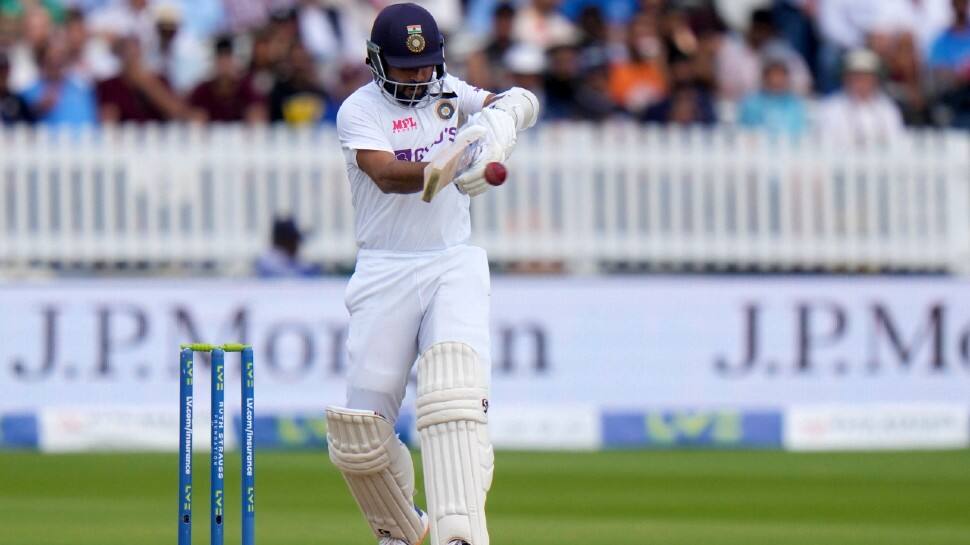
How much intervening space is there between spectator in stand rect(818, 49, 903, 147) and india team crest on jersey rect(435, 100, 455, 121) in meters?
6.26

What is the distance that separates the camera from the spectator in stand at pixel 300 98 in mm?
11359

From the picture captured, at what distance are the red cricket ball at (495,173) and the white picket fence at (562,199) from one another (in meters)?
5.94

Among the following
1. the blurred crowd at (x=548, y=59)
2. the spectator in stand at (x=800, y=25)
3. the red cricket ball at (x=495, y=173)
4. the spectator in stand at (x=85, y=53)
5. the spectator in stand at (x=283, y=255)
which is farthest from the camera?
the spectator in stand at (x=800, y=25)

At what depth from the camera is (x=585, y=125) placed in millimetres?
11125

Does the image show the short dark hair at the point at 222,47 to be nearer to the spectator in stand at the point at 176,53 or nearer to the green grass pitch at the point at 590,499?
the spectator in stand at the point at 176,53

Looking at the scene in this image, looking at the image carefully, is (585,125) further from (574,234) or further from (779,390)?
(779,390)

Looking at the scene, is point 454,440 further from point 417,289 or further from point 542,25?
point 542,25

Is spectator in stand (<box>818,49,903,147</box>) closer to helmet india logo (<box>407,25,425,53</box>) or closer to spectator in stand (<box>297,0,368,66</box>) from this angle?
spectator in stand (<box>297,0,368,66</box>)

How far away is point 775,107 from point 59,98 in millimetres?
4187

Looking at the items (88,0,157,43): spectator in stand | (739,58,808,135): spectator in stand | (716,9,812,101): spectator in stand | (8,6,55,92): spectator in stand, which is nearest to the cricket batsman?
(739,58,808,135): spectator in stand

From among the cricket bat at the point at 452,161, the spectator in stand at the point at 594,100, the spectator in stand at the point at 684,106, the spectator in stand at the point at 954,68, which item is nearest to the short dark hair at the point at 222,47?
the spectator in stand at the point at 594,100

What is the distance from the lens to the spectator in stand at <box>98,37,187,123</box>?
11.2 m

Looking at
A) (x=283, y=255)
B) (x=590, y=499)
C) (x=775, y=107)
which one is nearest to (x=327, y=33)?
(x=283, y=255)

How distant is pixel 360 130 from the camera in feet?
17.4
